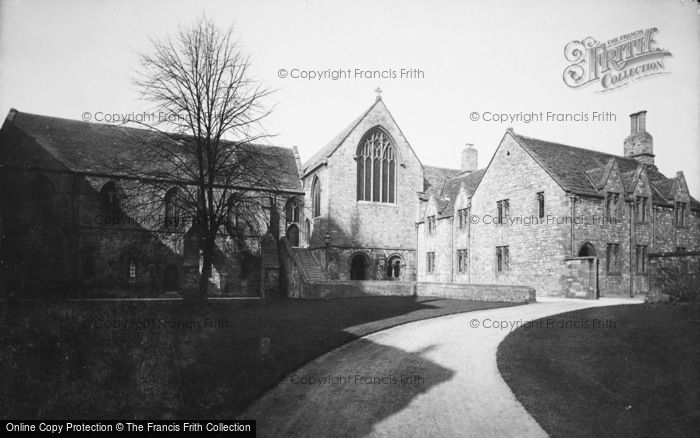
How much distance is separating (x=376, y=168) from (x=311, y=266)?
969cm

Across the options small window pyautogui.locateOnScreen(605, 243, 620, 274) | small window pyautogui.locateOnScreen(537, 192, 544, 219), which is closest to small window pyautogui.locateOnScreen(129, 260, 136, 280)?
small window pyautogui.locateOnScreen(537, 192, 544, 219)

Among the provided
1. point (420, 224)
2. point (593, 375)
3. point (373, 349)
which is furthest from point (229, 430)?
point (420, 224)

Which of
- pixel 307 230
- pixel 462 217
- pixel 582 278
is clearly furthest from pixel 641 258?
pixel 307 230

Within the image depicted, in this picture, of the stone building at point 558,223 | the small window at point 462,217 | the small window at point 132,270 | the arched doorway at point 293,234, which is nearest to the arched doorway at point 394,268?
the stone building at point 558,223

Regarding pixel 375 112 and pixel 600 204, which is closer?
pixel 600 204

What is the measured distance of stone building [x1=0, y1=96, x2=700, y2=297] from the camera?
83.9 feet

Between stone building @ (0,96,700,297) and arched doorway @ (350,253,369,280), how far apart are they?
10cm

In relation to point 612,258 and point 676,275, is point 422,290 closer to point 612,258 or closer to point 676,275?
point 612,258

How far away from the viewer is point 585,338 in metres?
11.6

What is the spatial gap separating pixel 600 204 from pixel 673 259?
10973 mm

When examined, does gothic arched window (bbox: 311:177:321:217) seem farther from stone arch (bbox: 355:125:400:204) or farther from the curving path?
the curving path

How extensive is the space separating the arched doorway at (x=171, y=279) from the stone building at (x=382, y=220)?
0.10 metres

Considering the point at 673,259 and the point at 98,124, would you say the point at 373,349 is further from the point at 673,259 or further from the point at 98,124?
the point at 98,124

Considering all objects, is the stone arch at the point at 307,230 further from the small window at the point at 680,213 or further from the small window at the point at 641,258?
the small window at the point at 680,213
